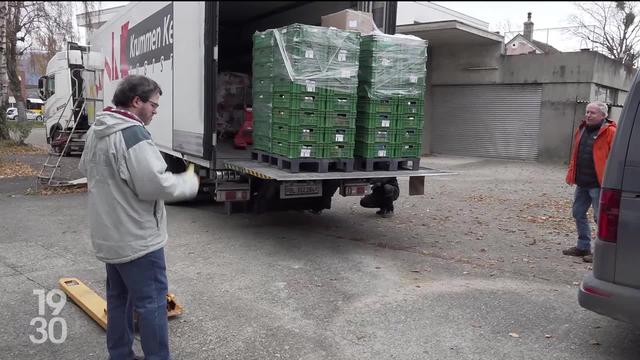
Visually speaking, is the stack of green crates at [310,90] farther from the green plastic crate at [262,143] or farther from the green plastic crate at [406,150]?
the green plastic crate at [406,150]

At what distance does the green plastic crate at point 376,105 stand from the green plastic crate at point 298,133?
65 cm

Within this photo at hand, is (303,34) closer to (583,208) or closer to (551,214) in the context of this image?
(583,208)

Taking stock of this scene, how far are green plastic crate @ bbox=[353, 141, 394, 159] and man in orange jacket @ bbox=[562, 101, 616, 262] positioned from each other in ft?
6.87

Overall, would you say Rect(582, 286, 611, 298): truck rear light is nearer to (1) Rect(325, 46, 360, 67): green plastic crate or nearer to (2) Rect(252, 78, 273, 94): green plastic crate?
(1) Rect(325, 46, 360, 67): green plastic crate

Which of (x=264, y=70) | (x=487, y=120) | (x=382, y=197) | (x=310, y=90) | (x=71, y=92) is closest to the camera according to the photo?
(x=310, y=90)

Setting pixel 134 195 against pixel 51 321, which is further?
pixel 51 321

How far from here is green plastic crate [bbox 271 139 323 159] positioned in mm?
5445

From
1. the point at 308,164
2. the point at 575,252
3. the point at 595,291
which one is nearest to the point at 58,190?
the point at 308,164

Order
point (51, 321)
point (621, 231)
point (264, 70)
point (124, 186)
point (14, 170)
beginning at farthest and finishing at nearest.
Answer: point (14, 170), point (264, 70), point (51, 321), point (621, 231), point (124, 186)

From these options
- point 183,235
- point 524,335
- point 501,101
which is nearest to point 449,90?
point 501,101

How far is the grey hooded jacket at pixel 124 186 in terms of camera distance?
272 centimetres

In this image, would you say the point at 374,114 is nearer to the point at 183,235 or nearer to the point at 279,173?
the point at 279,173

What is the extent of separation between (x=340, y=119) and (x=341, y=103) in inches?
7.0

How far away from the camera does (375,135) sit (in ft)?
19.4
